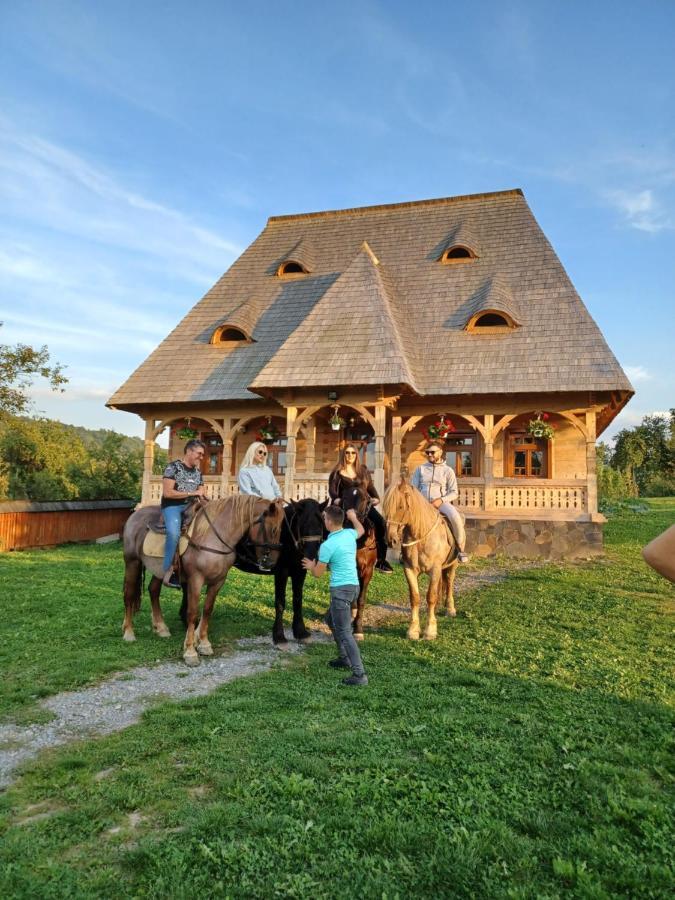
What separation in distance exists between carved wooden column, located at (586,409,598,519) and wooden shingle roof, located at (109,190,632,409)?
1.47 metres

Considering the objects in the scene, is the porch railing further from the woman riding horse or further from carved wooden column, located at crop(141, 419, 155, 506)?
the woman riding horse

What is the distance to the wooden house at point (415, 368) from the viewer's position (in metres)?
15.0

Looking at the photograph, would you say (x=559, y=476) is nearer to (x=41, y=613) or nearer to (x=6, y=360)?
(x=41, y=613)

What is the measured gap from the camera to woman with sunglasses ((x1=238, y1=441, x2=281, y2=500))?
7133 millimetres

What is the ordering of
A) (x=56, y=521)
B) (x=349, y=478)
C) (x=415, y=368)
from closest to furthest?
(x=349, y=478) < (x=415, y=368) < (x=56, y=521)

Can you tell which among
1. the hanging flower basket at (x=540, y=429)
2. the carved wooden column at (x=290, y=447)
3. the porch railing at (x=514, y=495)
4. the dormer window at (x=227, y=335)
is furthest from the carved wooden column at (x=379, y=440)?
the dormer window at (x=227, y=335)

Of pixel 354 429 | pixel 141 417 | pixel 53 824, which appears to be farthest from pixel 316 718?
pixel 141 417

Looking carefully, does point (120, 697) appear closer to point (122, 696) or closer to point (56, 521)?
point (122, 696)

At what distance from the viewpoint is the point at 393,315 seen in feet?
54.6

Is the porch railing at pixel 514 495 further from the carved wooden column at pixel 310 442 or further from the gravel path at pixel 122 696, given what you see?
the gravel path at pixel 122 696

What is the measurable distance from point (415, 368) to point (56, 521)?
41.3 feet

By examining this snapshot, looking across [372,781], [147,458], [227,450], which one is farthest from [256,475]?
[147,458]

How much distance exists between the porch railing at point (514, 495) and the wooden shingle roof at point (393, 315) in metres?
2.53

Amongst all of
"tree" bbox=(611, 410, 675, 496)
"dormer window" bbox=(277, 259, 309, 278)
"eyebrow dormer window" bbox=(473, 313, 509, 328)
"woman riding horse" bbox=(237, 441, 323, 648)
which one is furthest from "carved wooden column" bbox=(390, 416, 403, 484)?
"tree" bbox=(611, 410, 675, 496)
